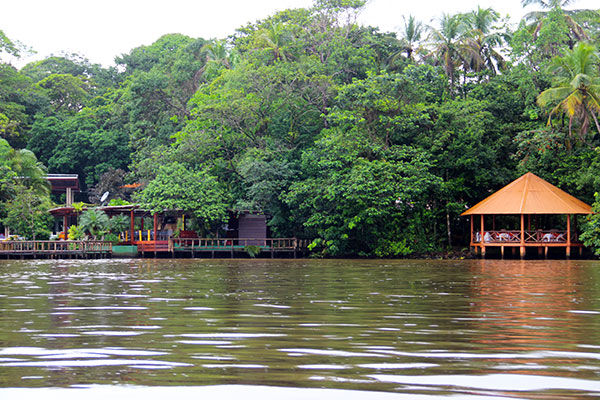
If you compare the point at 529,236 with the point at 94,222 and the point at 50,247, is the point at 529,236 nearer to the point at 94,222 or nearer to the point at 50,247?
the point at 94,222

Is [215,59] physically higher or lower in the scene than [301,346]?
higher

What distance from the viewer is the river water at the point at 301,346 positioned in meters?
Answer: 4.71

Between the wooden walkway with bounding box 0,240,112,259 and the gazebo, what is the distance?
731 inches

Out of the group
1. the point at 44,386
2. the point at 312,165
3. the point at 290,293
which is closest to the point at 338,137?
the point at 312,165

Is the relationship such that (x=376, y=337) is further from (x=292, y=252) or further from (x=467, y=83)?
(x=467, y=83)

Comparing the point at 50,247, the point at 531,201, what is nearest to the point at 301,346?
the point at 531,201

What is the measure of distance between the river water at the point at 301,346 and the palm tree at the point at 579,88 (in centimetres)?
2066

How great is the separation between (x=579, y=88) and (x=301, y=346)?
28.4m

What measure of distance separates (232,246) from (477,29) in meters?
21.1

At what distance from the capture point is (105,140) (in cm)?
5331

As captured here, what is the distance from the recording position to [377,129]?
36938 mm

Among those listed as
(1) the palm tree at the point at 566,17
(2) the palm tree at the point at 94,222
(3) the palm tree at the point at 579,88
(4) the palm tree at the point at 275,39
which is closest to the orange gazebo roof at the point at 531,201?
(3) the palm tree at the point at 579,88

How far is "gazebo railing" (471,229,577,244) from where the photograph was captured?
1363 inches

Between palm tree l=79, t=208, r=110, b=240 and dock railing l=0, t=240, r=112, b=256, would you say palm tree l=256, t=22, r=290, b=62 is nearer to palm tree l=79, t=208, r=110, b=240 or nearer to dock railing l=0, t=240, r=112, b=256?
palm tree l=79, t=208, r=110, b=240
